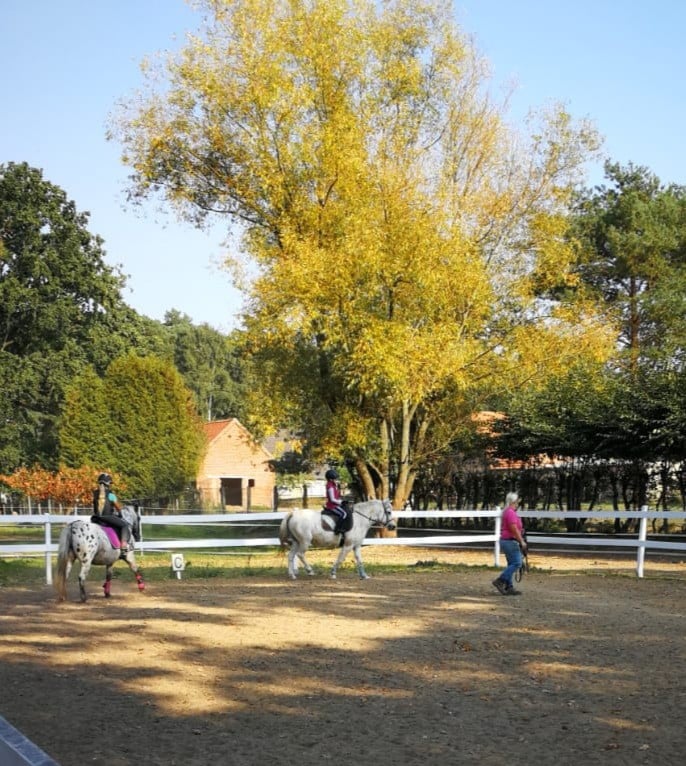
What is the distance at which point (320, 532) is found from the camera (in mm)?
18984

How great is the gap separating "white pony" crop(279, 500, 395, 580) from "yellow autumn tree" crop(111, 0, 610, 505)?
26.4 ft

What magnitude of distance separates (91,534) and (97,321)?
4218cm

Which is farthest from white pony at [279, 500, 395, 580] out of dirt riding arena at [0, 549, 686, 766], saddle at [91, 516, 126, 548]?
saddle at [91, 516, 126, 548]

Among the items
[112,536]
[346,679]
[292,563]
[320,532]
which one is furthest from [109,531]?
[346,679]

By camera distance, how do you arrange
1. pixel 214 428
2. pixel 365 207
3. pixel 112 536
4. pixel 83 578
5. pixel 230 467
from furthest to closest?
pixel 214 428, pixel 230 467, pixel 365 207, pixel 112 536, pixel 83 578

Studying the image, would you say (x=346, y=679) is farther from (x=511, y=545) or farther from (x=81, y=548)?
(x=511, y=545)

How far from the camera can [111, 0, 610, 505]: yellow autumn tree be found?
91.1ft

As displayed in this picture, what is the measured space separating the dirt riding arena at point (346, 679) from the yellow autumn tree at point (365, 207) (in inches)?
493

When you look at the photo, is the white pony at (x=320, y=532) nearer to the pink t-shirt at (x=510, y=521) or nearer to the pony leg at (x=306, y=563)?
the pony leg at (x=306, y=563)

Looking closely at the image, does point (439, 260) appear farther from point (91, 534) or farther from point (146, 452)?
point (146, 452)

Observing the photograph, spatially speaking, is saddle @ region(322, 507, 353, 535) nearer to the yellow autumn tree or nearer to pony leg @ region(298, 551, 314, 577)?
pony leg @ region(298, 551, 314, 577)

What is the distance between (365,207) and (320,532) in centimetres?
1190

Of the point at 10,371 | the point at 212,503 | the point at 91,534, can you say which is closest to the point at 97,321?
the point at 10,371

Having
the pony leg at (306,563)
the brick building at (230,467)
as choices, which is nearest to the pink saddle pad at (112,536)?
the pony leg at (306,563)
